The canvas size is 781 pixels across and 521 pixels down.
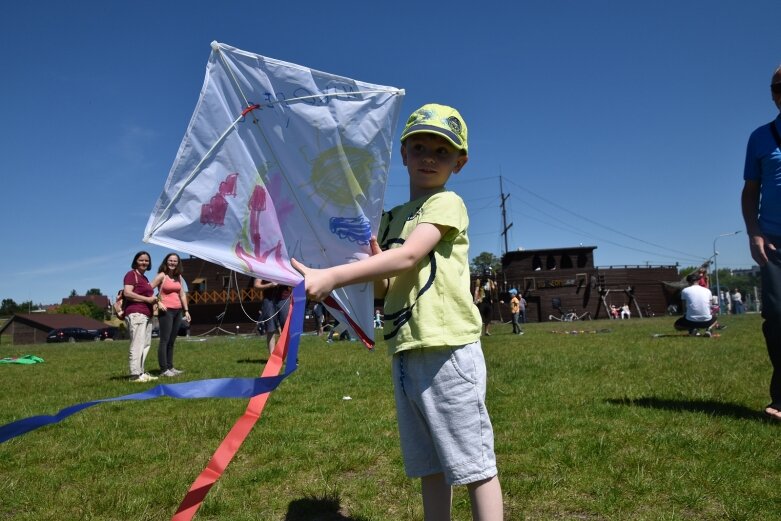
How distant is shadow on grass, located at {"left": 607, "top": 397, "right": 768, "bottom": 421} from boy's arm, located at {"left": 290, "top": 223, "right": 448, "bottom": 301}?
386 centimetres

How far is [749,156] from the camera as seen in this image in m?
4.52

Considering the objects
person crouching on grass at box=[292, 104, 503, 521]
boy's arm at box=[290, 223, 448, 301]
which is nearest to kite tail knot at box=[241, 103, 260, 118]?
person crouching on grass at box=[292, 104, 503, 521]

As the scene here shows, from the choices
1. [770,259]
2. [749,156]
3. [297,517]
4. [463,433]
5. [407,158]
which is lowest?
[297,517]

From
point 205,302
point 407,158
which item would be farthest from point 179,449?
point 205,302

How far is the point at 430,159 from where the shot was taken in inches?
94.7

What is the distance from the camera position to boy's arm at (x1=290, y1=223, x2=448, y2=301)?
1.87 m

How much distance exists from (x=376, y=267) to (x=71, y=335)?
55880mm

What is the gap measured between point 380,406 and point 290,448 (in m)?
1.59

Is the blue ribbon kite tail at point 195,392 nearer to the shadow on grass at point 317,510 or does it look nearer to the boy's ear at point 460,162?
the boy's ear at point 460,162

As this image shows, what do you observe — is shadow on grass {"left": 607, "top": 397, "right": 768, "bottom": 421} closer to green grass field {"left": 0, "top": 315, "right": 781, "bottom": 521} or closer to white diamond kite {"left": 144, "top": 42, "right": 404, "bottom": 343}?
green grass field {"left": 0, "top": 315, "right": 781, "bottom": 521}

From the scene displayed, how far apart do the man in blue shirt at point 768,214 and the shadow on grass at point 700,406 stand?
0.70 ft

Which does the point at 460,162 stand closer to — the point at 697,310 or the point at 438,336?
the point at 438,336

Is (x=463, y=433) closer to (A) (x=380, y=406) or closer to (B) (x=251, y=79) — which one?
(B) (x=251, y=79)

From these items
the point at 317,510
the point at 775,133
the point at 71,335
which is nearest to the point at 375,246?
the point at 317,510
